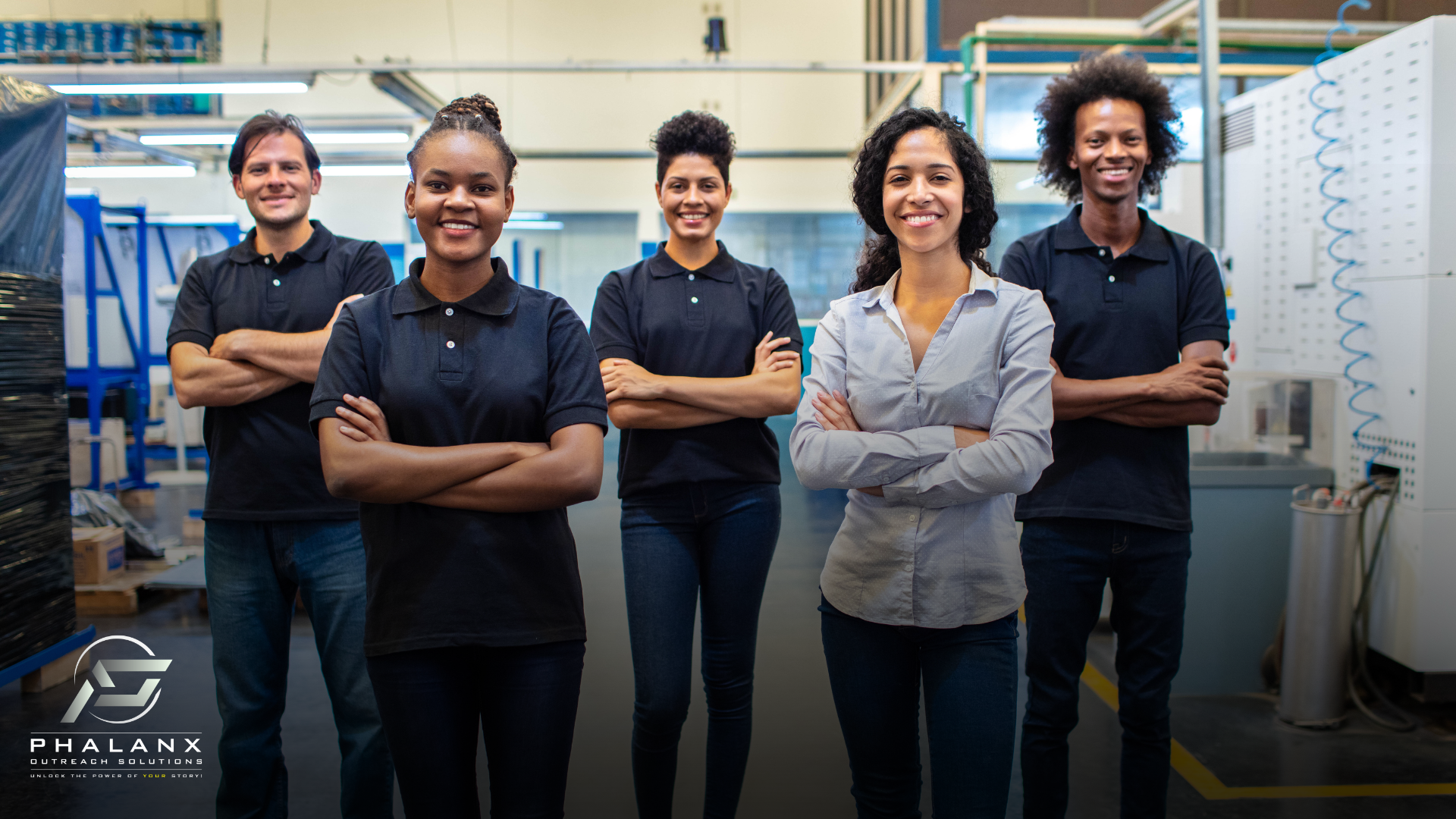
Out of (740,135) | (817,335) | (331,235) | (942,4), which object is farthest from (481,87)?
(817,335)

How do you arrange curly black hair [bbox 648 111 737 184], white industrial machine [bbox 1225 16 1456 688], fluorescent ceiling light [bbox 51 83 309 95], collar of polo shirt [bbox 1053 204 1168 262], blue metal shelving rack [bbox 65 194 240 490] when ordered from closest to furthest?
collar of polo shirt [bbox 1053 204 1168 262] → curly black hair [bbox 648 111 737 184] → white industrial machine [bbox 1225 16 1456 688] → fluorescent ceiling light [bbox 51 83 309 95] → blue metal shelving rack [bbox 65 194 240 490]

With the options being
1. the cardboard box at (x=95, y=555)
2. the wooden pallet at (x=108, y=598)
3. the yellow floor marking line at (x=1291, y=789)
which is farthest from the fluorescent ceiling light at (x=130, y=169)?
the yellow floor marking line at (x=1291, y=789)

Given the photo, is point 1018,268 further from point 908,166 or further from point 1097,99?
point 908,166

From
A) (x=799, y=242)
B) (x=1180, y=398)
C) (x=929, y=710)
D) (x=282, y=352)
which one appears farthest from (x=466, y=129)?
(x=799, y=242)

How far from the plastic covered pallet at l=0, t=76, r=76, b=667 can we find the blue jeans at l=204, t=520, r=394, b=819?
172 centimetres

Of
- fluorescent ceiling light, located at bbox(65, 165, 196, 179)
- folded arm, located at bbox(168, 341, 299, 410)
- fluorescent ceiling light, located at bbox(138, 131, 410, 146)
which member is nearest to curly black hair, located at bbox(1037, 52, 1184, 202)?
folded arm, located at bbox(168, 341, 299, 410)

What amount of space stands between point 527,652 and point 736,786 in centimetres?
83

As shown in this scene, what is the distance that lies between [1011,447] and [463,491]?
0.93m

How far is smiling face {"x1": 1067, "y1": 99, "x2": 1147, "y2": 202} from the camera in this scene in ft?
6.83

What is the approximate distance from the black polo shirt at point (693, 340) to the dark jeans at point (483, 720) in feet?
2.13

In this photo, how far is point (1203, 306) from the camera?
2066 millimetres

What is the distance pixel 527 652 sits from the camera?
4.73 ft

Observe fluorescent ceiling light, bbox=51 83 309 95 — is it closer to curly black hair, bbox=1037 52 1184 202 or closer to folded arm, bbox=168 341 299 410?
folded arm, bbox=168 341 299 410

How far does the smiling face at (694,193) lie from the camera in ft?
7.07
